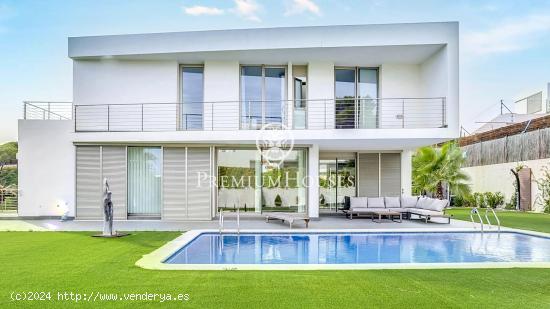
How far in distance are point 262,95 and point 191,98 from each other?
2.60 meters

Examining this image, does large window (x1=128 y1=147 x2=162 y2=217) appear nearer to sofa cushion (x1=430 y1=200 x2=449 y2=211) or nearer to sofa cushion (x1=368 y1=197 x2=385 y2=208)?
sofa cushion (x1=368 y1=197 x2=385 y2=208)

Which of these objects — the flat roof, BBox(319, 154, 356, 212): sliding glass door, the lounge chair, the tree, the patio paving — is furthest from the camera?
the tree

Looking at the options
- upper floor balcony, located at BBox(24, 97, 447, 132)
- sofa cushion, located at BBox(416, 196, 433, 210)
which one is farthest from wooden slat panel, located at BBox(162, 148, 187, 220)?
sofa cushion, located at BBox(416, 196, 433, 210)

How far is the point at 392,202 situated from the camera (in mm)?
13734

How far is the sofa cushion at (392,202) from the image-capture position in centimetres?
1369

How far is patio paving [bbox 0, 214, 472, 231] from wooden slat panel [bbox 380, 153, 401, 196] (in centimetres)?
218

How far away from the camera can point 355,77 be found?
13859 millimetres

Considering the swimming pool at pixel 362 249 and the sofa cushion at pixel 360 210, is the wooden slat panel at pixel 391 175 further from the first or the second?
the swimming pool at pixel 362 249

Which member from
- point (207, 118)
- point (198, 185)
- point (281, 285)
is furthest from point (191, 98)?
point (281, 285)

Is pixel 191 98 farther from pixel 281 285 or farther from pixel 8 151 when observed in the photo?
pixel 8 151

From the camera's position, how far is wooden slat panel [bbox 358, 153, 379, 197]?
15.2 metres

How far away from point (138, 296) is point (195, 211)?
824cm

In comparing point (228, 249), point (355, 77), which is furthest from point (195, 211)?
point (355, 77)

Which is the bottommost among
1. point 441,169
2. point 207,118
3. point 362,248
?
point 362,248
